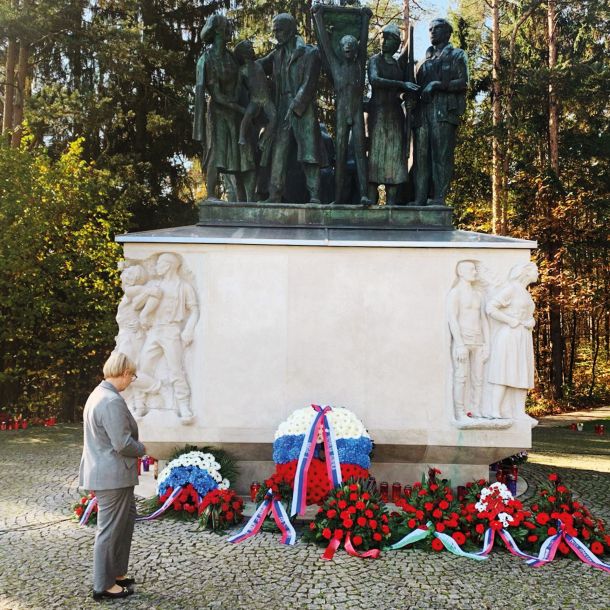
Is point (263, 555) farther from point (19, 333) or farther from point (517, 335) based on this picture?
point (19, 333)

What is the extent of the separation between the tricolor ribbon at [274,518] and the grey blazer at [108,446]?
1.64m

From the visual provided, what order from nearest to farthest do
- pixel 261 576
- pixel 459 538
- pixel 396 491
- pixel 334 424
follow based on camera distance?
pixel 261 576 → pixel 459 538 → pixel 334 424 → pixel 396 491

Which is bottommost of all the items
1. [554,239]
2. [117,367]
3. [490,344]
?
[490,344]

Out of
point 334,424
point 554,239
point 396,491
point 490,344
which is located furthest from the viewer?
point 554,239

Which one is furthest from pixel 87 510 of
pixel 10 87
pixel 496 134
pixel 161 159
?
pixel 496 134

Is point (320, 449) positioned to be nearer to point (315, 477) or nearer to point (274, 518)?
point (315, 477)

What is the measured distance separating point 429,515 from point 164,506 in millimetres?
2363

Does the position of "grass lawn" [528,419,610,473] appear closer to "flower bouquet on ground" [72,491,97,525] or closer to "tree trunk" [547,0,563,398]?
"tree trunk" [547,0,563,398]

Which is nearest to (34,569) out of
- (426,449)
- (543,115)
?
(426,449)

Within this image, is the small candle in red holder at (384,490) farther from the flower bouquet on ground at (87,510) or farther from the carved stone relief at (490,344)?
the flower bouquet on ground at (87,510)

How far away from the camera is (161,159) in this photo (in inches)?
672

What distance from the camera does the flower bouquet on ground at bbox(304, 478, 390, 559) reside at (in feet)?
16.6

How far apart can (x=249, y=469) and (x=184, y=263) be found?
220 centimetres

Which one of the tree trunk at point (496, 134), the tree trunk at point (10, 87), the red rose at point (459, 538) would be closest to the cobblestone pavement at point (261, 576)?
the red rose at point (459, 538)
